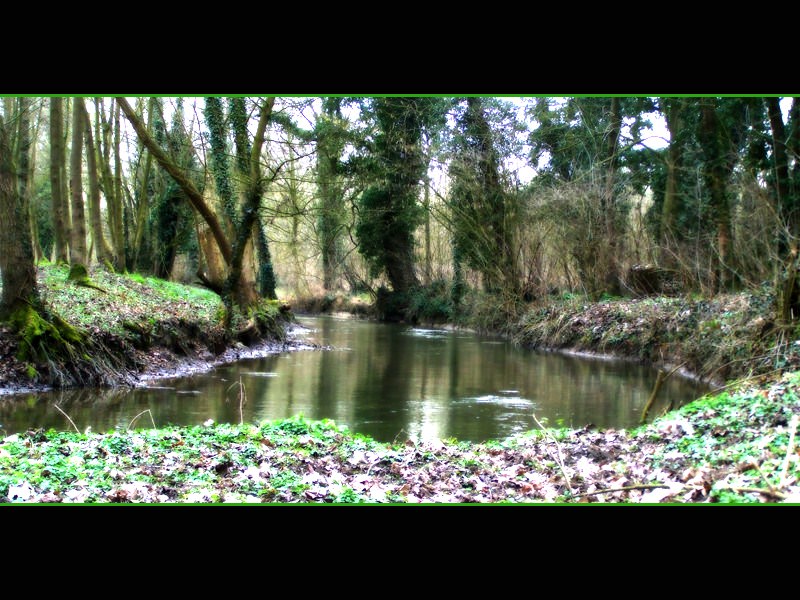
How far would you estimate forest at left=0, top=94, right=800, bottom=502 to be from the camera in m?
6.44

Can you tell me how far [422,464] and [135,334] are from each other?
967 cm

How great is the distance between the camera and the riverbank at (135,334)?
12.0m

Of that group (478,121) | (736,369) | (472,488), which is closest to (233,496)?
(472,488)

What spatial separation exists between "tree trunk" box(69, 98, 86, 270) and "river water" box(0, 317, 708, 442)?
16.7 feet

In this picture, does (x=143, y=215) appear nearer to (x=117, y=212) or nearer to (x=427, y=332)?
(x=117, y=212)

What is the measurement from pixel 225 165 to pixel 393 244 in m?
13.9

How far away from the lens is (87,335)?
1291 cm

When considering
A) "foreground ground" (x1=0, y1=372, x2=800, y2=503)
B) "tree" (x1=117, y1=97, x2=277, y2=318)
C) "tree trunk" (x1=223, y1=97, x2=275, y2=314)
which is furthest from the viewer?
"tree trunk" (x1=223, y1=97, x2=275, y2=314)

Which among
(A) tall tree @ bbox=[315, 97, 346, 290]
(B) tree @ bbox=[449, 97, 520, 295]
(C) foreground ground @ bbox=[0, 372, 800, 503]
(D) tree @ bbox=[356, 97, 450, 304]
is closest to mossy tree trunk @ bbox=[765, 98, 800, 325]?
(C) foreground ground @ bbox=[0, 372, 800, 503]

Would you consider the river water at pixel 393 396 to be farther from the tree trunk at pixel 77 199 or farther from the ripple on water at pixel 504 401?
the tree trunk at pixel 77 199

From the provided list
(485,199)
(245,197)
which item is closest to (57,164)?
(245,197)

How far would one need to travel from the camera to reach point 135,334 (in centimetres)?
1459

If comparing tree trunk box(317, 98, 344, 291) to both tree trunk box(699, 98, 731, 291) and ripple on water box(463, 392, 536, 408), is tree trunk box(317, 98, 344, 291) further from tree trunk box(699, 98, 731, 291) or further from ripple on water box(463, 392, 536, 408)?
tree trunk box(699, 98, 731, 291)
